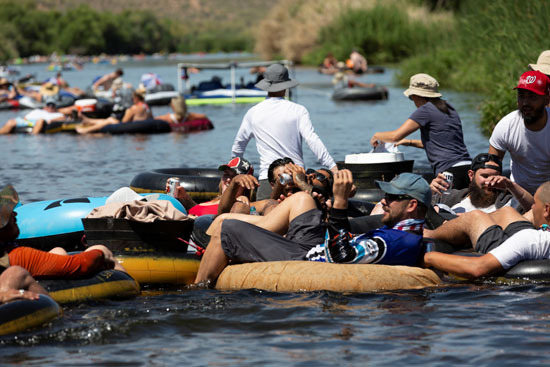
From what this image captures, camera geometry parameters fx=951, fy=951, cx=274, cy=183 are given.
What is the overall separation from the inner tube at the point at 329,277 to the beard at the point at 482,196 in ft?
4.48

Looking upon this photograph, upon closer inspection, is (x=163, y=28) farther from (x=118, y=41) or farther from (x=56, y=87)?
(x=56, y=87)

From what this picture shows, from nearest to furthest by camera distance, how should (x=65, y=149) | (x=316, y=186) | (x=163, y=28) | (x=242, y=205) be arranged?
(x=316, y=186) → (x=242, y=205) → (x=65, y=149) → (x=163, y=28)

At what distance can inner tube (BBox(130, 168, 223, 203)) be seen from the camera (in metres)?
11.9

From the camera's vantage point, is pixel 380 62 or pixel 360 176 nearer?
pixel 360 176

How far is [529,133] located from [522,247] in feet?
4.01

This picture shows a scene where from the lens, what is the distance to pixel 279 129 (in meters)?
9.46

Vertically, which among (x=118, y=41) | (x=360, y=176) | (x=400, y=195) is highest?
(x=400, y=195)

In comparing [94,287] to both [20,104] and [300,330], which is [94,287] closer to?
[300,330]

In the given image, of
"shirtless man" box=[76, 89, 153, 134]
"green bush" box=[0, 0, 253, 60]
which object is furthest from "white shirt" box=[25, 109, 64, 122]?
"green bush" box=[0, 0, 253, 60]

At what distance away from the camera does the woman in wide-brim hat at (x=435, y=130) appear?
32.5 ft

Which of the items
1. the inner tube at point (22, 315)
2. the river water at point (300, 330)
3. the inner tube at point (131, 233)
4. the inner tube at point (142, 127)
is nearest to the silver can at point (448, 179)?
the river water at point (300, 330)

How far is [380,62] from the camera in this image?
4950 cm

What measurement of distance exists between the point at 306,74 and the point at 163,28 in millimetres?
116965

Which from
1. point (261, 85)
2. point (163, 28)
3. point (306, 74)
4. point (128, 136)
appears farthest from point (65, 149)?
point (163, 28)
